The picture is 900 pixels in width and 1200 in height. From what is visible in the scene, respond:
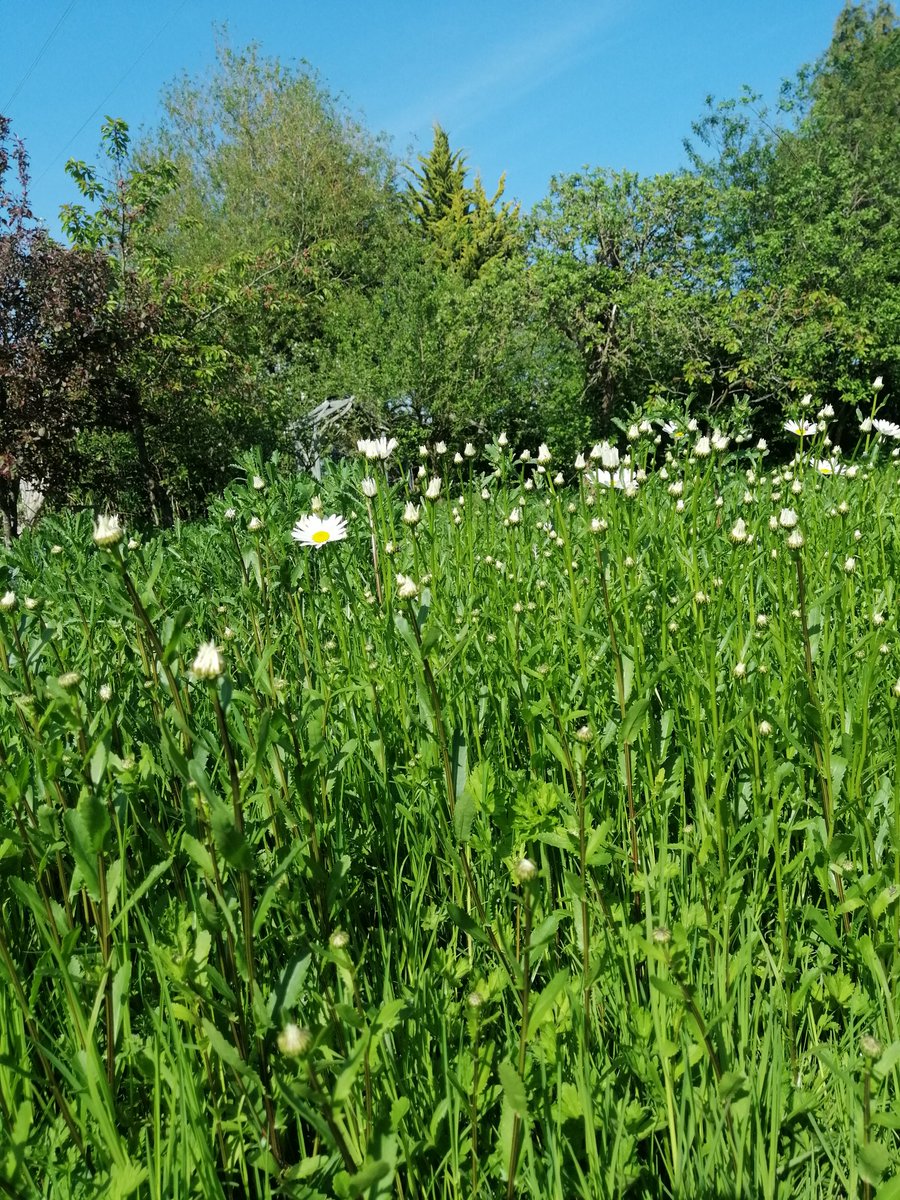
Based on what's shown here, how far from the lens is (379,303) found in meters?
15.8

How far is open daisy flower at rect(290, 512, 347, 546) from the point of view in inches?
91.1

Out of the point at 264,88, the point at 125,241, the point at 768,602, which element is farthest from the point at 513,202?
the point at 768,602

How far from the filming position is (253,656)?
86.2 inches

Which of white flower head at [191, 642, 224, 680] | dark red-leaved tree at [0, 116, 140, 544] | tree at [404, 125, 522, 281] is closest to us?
white flower head at [191, 642, 224, 680]

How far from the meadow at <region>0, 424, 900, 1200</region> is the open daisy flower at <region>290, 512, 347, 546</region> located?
19cm

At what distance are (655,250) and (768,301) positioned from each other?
2408 millimetres

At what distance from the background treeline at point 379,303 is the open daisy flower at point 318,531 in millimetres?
6734

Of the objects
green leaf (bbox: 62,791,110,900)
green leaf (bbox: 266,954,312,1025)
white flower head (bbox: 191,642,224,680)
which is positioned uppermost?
white flower head (bbox: 191,642,224,680)

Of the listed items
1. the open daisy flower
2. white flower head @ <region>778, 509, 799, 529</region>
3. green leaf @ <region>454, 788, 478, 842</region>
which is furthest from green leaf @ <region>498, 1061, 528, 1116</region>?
the open daisy flower

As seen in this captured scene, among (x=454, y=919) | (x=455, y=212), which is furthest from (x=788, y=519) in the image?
(x=455, y=212)

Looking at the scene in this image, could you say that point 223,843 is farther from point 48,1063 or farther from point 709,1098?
point 709,1098

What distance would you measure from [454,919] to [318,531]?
5.26 ft

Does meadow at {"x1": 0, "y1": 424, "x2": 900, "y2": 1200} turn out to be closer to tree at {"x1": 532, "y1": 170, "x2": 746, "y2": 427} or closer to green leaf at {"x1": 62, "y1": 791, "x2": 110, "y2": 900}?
green leaf at {"x1": 62, "y1": 791, "x2": 110, "y2": 900}

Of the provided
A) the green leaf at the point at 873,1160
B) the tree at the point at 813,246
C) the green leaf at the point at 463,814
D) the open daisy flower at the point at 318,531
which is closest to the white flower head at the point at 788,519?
the green leaf at the point at 463,814
